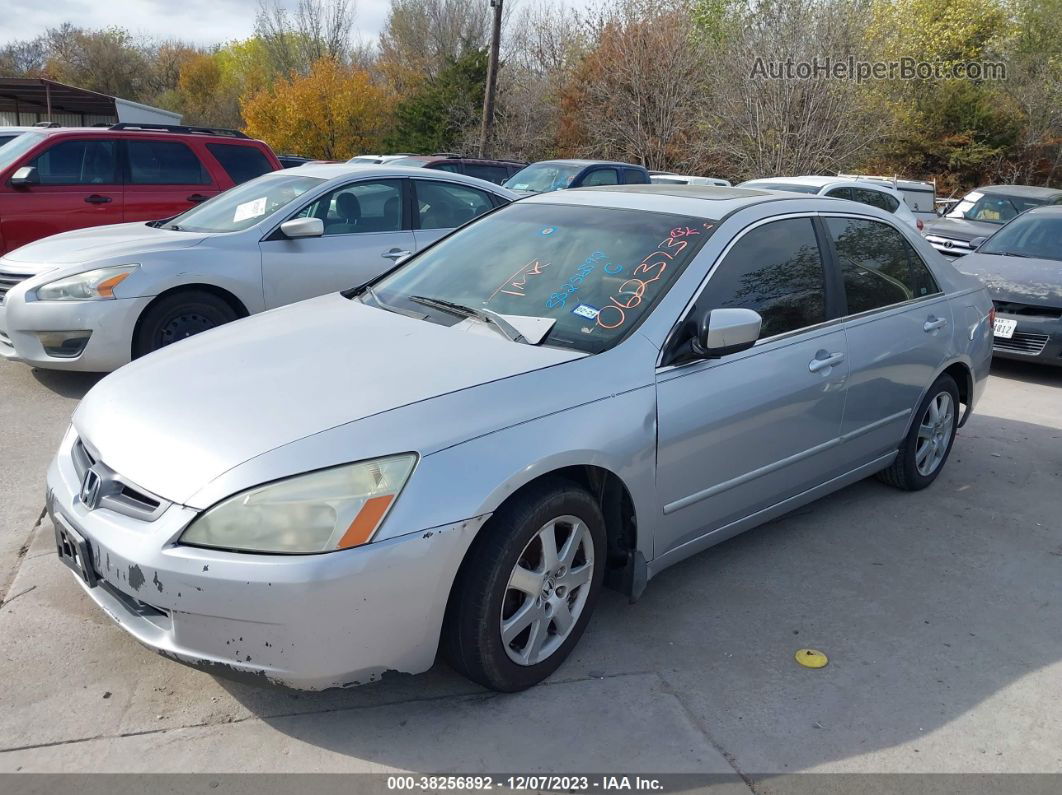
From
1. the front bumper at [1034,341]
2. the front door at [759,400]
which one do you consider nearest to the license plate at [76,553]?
the front door at [759,400]

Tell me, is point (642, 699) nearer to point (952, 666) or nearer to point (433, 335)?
point (952, 666)

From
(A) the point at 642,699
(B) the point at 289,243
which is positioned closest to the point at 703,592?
(A) the point at 642,699

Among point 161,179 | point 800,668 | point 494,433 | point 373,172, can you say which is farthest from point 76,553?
point 161,179

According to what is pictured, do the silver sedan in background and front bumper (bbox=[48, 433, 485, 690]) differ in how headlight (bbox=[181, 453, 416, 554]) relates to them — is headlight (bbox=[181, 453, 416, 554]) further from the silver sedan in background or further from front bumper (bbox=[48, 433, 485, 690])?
the silver sedan in background

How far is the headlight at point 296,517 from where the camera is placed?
8.22 ft

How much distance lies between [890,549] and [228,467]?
10.6 feet

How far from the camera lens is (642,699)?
3.06 metres

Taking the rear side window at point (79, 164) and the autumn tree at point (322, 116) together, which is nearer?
the rear side window at point (79, 164)

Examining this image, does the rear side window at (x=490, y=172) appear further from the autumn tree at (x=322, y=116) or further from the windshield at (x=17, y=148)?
the autumn tree at (x=322, y=116)

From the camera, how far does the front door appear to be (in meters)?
3.38

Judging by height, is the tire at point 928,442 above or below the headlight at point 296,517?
below

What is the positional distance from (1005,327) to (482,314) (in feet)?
21.0

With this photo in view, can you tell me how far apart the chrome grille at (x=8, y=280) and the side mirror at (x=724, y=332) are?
494 centimetres

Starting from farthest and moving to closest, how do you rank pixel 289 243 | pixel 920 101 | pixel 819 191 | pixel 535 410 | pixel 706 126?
pixel 920 101
pixel 706 126
pixel 819 191
pixel 289 243
pixel 535 410
